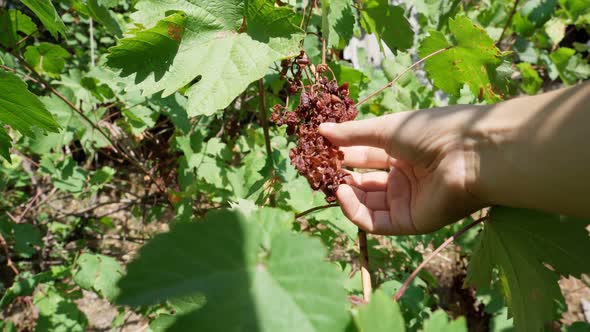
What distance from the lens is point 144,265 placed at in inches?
30.4

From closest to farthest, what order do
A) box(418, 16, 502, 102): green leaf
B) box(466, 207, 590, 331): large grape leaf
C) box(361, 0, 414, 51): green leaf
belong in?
box(466, 207, 590, 331): large grape leaf < box(418, 16, 502, 102): green leaf < box(361, 0, 414, 51): green leaf

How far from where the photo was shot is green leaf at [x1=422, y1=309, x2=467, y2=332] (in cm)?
82

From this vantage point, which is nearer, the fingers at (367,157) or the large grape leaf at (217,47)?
the large grape leaf at (217,47)

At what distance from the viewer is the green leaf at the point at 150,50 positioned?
1.24 metres

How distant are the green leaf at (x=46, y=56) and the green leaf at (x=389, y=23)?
1.90 meters

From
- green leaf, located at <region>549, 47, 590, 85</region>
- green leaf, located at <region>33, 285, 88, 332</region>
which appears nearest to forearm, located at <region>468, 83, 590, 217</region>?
green leaf, located at <region>33, 285, 88, 332</region>

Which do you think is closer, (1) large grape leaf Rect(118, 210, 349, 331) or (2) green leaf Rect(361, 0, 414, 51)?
(1) large grape leaf Rect(118, 210, 349, 331)

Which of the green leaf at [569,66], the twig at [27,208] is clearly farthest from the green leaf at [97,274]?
the green leaf at [569,66]

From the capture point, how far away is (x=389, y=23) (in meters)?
1.77

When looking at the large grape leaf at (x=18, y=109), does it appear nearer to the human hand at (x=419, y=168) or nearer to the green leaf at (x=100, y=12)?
the green leaf at (x=100, y=12)

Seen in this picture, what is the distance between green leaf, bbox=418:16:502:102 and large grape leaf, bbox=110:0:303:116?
80 cm

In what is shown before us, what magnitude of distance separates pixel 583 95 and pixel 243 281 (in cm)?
100

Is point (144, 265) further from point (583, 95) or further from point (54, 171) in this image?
point (54, 171)

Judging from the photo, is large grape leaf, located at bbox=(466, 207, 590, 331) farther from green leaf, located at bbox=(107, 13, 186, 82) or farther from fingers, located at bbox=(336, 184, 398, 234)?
green leaf, located at bbox=(107, 13, 186, 82)
